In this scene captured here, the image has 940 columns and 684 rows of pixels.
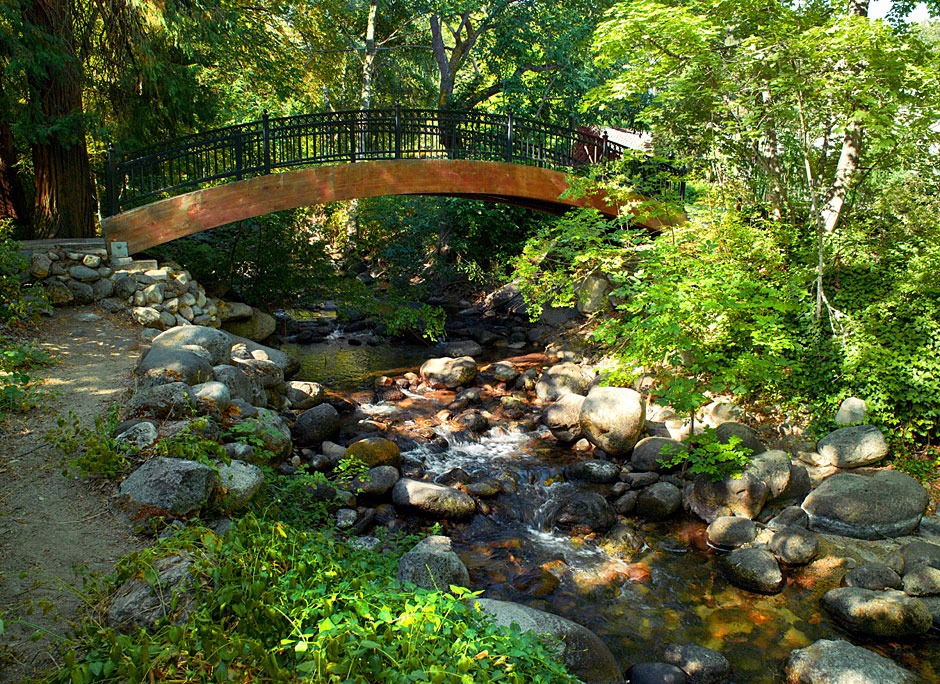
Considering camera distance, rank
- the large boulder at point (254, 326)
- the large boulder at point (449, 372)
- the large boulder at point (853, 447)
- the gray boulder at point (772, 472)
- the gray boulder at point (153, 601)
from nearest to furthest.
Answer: the gray boulder at point (153, 601), the gray boulder at point (772, 472), the large boulder at point (853, 447), the large boulder at point (449, 372), the large boulder at point (254, 326)

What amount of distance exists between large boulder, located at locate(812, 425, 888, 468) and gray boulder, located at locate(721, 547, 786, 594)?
6.79 feet

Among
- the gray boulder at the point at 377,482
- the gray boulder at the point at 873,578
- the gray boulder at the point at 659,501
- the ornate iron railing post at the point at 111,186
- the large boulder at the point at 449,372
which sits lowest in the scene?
the gray boulder at the point at 873,578

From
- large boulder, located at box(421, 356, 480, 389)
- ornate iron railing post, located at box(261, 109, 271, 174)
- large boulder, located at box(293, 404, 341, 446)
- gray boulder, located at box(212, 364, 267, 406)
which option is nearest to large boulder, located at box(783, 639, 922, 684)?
A: large boulder, located at box(293, 404, 341, 446)

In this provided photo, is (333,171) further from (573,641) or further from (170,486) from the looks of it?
(573,641)

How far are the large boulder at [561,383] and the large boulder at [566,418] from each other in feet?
3.16

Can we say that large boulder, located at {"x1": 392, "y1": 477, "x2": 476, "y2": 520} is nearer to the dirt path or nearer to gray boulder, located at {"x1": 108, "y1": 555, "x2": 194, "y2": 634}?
the dirt path

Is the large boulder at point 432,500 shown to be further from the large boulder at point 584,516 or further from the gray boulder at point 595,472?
the gray boulder at point 595,472

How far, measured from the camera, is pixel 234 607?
2564 mm

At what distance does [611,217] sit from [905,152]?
5.52m

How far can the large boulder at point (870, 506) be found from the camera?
5.91m

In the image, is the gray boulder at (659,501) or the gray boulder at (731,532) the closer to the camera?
the gray boulder at (731,532)

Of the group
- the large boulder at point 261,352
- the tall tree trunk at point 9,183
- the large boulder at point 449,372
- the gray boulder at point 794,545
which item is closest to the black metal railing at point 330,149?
the tall tree trunk at point 9,183

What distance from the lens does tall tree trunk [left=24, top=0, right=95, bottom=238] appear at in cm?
841

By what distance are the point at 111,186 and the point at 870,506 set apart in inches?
403
